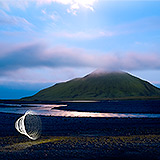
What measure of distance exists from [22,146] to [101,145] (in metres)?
6.11

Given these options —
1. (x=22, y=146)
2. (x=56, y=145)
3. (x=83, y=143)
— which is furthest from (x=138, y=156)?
(x=22, y=146)

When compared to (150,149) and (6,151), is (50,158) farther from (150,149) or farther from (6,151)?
(150,149)

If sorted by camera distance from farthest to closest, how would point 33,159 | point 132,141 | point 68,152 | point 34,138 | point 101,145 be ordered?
point 34,138, point 132,141, point 101,145, point 68,152, point 33,159

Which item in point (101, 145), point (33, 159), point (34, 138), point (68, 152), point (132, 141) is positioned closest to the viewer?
point (33, 159)

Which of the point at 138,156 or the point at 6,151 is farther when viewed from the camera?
the point at 6,151

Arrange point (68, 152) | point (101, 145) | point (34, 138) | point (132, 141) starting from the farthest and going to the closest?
point (34, 138), point (132, 141), point (101, 145), point (68, 152)

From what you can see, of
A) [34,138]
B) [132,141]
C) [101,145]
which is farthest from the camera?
[34,138]

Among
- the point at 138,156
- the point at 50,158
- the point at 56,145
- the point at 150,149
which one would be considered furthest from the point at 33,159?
the point at 150,149

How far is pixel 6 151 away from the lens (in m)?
17.5

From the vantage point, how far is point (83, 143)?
2000 centimetres

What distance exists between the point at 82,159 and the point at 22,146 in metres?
5.86

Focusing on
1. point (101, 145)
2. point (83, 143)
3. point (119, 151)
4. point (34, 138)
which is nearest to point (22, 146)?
point (34, 138)

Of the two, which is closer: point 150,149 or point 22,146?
point 150,149

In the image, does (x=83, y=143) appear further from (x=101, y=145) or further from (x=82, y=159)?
(x=82, y=159)
